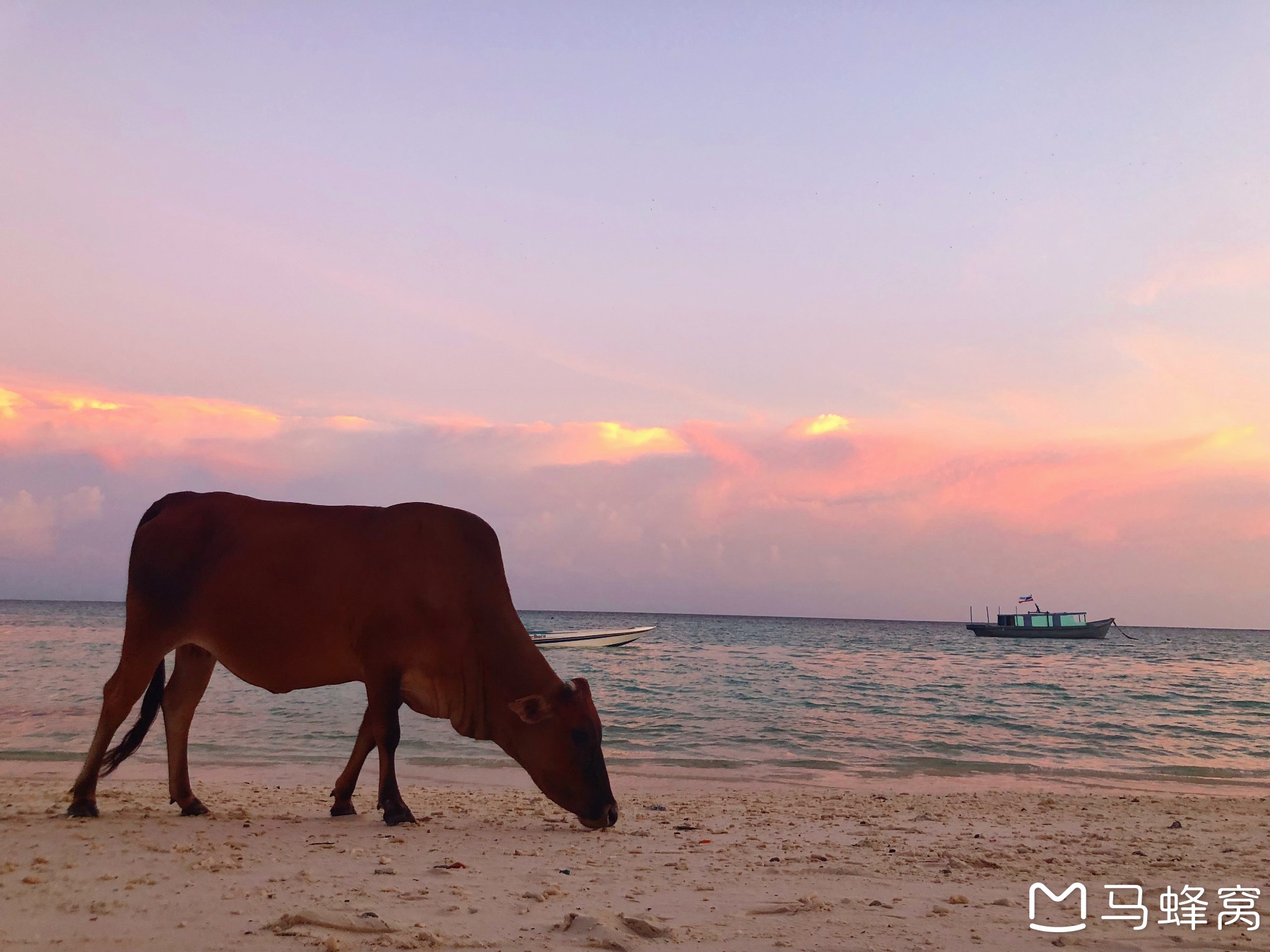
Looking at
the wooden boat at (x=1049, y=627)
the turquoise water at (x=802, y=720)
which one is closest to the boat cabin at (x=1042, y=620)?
the wooden boat at (x=1049, y=627)

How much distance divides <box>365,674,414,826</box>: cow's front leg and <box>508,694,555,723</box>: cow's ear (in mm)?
865

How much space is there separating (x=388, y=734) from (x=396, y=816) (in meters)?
0.62

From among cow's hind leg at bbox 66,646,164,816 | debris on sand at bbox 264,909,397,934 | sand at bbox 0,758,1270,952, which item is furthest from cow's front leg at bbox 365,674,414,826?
debris on sand at bbox 264,909,397,934

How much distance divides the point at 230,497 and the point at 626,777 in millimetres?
6055

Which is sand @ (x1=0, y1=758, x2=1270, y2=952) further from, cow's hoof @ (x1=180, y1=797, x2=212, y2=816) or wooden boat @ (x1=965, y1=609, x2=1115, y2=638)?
wooden boat @ (x1=965, y1=609, x2=1115, y2=638)

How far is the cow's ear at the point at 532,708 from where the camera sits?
605 cm

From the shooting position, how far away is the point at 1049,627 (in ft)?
262

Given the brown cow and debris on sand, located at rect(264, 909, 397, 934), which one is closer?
debris on sand, located at rect(264, 909, 397, 934)

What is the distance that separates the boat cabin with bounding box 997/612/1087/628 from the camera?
7762 cm

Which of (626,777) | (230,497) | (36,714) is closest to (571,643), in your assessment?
(36,714)

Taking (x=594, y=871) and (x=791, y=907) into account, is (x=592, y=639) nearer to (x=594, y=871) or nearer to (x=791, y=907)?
(x=594, y=871)

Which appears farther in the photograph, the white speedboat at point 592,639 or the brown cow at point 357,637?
the white speedboat at point 592,639

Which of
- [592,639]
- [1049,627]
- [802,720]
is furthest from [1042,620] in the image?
[802,720]

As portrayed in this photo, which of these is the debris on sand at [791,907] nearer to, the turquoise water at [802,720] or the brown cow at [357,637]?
the brown cow at [357,637]
